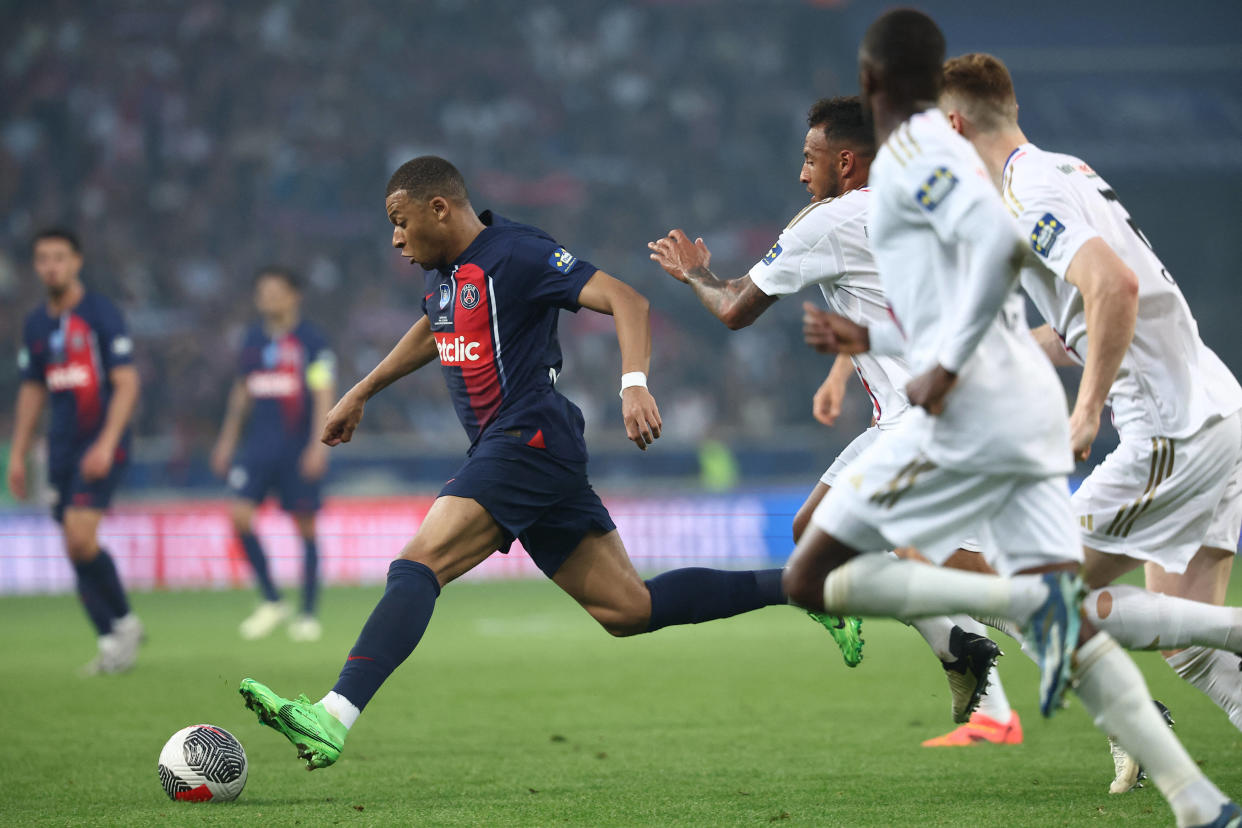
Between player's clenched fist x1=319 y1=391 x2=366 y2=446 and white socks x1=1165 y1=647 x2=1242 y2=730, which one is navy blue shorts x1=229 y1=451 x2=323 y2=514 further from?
white socks x1=1165 y1=647 x2=1242 y2=730

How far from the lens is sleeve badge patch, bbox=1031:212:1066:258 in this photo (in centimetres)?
421

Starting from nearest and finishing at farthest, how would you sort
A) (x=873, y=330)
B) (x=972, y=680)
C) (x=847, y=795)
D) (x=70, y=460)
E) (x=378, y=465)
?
(x=873, y=330) → (x=847, y=795) → (x=972, y=680) → (x=70, y=460) → (x=378, y=465)

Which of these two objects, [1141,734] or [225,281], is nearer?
[1141,734]

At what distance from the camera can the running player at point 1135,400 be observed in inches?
165

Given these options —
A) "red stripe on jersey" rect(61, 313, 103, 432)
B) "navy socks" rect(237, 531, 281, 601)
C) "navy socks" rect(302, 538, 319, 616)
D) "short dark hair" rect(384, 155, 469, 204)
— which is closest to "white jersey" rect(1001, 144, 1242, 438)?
"short dark hair" rect(384, 155, 469, 204)

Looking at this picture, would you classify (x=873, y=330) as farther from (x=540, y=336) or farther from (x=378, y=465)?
(x=378, y=465)

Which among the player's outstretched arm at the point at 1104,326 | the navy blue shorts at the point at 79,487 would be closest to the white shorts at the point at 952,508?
the player's outstretched arm at the point at 1104,326

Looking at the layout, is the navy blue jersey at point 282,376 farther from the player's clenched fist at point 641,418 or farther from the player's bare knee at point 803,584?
the player's bare knee at point 803,584

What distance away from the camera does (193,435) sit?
64.8 feet

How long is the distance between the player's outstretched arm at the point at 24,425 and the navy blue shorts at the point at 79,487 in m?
0.33

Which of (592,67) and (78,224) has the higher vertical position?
(592,67)

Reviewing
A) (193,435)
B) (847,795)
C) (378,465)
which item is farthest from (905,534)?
(193,435)

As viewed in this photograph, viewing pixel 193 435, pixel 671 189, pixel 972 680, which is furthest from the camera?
pixel 671 189

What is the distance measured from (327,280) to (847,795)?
1881 cm
